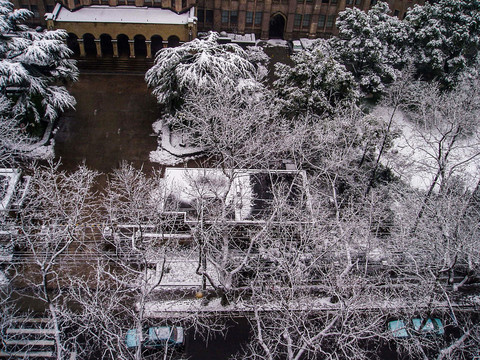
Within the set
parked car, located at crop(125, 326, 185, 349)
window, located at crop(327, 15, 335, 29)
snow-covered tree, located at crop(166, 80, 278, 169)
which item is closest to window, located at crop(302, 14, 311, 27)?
window, located at crop(327, 15, 335, 29)

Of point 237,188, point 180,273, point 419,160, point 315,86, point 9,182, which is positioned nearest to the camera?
point 180,273

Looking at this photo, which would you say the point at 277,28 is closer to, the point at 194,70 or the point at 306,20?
the point at 306,20

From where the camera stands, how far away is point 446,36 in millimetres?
40062

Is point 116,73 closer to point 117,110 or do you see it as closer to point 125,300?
point 117,110

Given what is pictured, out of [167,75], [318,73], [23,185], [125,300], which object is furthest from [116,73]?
[125,300]

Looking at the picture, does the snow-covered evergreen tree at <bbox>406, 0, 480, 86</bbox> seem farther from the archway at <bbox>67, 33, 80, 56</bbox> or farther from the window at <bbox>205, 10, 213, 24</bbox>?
the archway at <bbox>67, 33, 80, 56</bbox>

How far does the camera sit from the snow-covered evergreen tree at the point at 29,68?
3391 centimetres

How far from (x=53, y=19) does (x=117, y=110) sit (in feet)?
34.8

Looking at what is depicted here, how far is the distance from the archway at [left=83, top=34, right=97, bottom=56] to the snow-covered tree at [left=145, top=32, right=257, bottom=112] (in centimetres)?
1240

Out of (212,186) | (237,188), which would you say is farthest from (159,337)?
(237,188)

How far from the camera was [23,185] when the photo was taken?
Result: 33.9 m

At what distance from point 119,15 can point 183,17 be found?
6034 mm

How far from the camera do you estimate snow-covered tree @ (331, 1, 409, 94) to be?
3828 centimetres

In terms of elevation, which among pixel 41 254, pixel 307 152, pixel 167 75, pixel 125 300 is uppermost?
pixel 167 75
